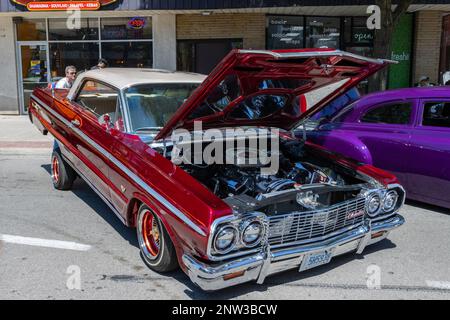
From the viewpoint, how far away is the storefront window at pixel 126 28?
46.2ft

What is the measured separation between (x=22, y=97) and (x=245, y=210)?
519 inches

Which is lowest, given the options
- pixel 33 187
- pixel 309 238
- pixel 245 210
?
pixel 33 187

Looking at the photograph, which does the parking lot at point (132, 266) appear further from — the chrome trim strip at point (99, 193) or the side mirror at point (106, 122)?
the side mirror at point (106, 122)

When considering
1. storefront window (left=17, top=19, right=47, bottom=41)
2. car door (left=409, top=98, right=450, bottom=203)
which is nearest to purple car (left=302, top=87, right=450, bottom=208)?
car door (left=409, top=98, right=450, bottom=203)

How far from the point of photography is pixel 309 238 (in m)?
3.70

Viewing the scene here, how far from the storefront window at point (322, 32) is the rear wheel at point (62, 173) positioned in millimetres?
9840

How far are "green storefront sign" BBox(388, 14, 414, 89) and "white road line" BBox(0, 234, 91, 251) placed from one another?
12102 mm

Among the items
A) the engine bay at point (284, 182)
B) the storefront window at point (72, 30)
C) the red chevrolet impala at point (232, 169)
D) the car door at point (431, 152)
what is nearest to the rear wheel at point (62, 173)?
the red chevrolet impala at point (232, 169)

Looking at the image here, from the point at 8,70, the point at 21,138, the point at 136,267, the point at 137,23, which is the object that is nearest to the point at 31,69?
the point at 8,70

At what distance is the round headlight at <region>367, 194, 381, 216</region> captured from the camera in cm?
404

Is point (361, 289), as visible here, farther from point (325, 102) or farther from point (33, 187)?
point (33, 187)

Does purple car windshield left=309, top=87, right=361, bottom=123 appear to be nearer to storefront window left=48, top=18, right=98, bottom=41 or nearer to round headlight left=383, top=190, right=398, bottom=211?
round headlight left=383, top=190, right=398, bottom=211

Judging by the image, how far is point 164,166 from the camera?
3.86 metres

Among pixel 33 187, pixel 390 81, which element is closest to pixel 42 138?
pixel 33 187
